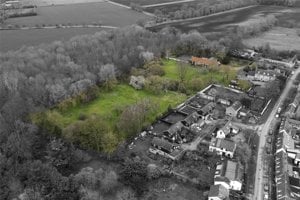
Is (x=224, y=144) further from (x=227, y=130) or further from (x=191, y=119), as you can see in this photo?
(x=191, y=119)

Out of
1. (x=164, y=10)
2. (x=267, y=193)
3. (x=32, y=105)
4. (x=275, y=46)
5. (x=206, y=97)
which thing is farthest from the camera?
(x=164, y=10)

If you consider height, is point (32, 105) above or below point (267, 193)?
above

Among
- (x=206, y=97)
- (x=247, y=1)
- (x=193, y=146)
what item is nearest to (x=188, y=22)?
(x=247, y=1)

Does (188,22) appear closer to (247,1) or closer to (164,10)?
(164,10)

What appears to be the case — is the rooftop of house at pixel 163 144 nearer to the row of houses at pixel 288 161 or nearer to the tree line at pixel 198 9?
the row of houses at pixel 288 161

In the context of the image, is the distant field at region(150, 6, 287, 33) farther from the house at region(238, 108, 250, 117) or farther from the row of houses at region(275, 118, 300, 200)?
the row of houses at region(275, 118, 300, 200)

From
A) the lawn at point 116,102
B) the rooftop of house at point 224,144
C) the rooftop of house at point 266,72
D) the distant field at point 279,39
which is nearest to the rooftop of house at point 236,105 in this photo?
the lawn at point 116,102

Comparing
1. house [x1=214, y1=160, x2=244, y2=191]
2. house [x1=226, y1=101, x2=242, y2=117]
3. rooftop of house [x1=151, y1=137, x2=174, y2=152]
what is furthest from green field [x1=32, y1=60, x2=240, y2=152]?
house [x1=214, y1=160, x2=244, y2=191]
